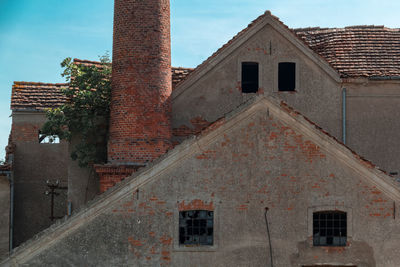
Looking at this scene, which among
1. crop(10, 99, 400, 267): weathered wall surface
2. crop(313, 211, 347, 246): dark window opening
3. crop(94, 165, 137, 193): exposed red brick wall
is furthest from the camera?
Result: crop(94, 165, 137, 193): exposed red brick wall

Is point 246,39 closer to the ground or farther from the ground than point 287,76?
farther from the ground

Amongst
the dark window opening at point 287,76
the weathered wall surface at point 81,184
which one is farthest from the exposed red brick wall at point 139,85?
the dark window opening at point 287,76

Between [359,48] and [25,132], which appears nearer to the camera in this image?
[359,48]

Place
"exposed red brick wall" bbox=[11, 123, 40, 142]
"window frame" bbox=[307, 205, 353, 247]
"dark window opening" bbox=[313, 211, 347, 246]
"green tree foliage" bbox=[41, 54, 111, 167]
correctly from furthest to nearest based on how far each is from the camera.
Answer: "exposed red brick wall" bbox=[11, 123, 40, 142], "green tree foliage" bbox=[41, 54, 111, 167], "dark window opening" bbox=[313, 211, 347, 246], "window frame" bbox=[307, 205, 353, 247]

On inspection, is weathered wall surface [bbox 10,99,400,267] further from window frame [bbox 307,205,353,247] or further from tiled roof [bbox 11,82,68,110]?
tiled roof [bbox 11,82,68,110]

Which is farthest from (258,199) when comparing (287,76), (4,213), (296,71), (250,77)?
(4,213)

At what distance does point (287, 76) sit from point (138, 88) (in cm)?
529

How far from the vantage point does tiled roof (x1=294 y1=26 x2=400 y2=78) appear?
2477 cm

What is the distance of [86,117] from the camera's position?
77.9 ft

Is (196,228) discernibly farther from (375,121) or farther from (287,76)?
(375,121)

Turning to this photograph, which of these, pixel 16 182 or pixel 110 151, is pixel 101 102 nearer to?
pixel 110 151

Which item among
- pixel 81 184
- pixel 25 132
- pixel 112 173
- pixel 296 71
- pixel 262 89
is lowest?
pixel 81 184

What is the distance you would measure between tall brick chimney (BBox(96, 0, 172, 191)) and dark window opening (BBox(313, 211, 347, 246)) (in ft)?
20.6

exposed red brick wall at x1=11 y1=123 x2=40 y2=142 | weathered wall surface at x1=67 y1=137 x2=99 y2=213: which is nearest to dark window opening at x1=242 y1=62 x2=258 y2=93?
weathered wall surface at x1=67 y1=137 x2=99 y2=213
